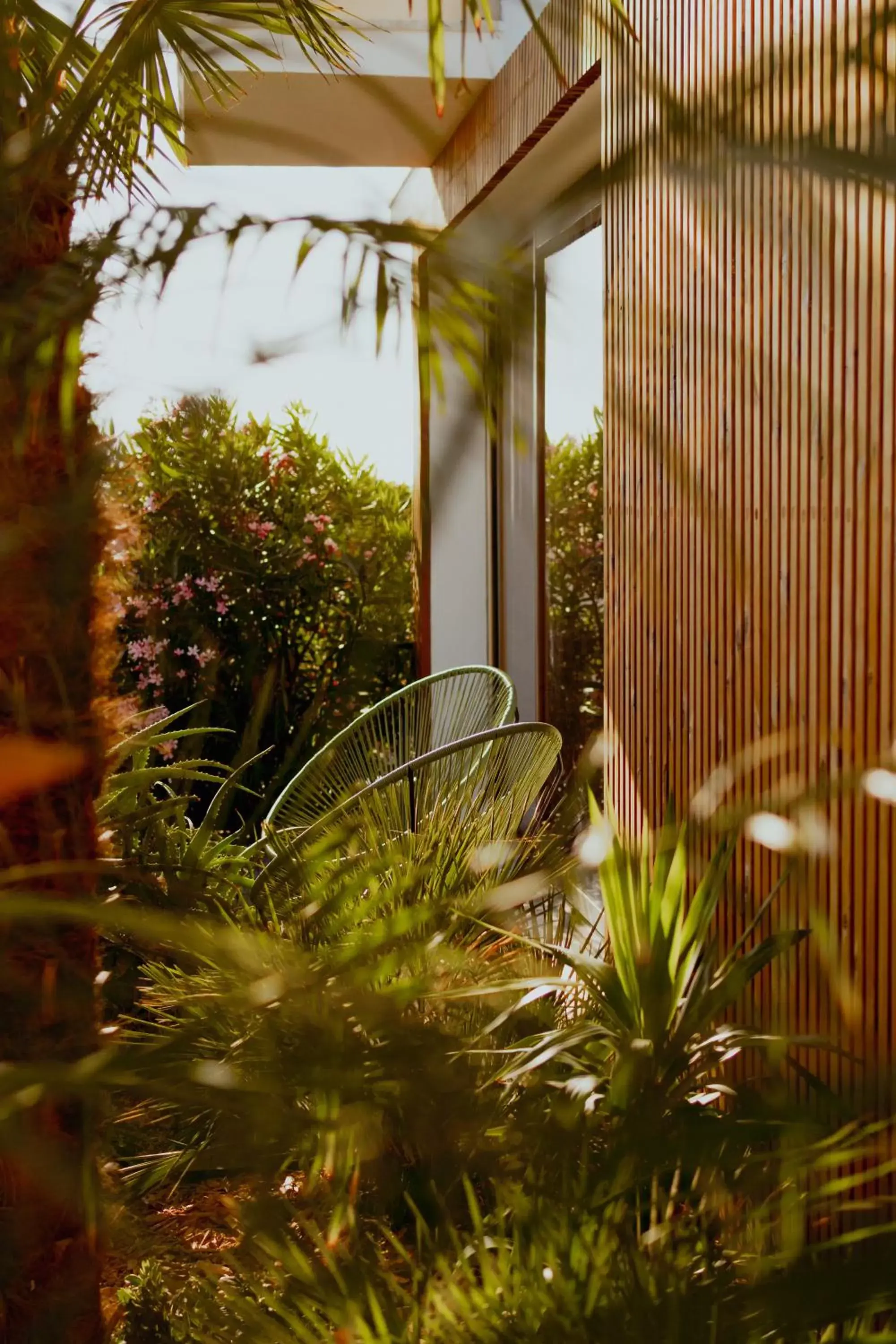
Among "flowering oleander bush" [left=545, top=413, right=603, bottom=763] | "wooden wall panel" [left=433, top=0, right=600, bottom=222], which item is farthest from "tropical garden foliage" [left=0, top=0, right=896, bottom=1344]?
"flowering oleander bush" [left=545, top=413, right=603, bottom=763]

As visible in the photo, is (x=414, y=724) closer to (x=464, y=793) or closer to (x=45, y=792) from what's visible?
(x=464, y=793)

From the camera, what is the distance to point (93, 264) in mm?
322

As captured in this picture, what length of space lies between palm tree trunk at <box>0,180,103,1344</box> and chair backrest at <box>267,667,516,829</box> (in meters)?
1.54

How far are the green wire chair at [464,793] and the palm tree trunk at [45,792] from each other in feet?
1.10

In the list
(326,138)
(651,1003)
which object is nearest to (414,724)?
(651,1003)

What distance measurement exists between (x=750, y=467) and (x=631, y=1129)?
1.65m

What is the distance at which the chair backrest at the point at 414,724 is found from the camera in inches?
102

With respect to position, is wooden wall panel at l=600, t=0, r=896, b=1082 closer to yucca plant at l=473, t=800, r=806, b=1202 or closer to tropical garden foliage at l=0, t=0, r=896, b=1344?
yucca plant at l=473, t=800, r=806, b=1202

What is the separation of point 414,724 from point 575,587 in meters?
0.67

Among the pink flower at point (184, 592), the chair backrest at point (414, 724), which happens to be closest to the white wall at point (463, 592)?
the chair backrest at point (414, 724)

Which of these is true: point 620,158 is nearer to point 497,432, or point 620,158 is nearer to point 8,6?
point 497,432

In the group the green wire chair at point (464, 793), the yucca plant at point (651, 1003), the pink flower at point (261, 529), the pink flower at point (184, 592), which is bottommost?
the yucca plant at point (651, 1003)

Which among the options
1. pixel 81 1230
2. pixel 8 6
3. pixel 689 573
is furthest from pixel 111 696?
pixel 689 573

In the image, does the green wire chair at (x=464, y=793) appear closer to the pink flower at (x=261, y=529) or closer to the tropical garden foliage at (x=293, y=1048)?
the tropical garden foliage at (x=293, y=1048)
